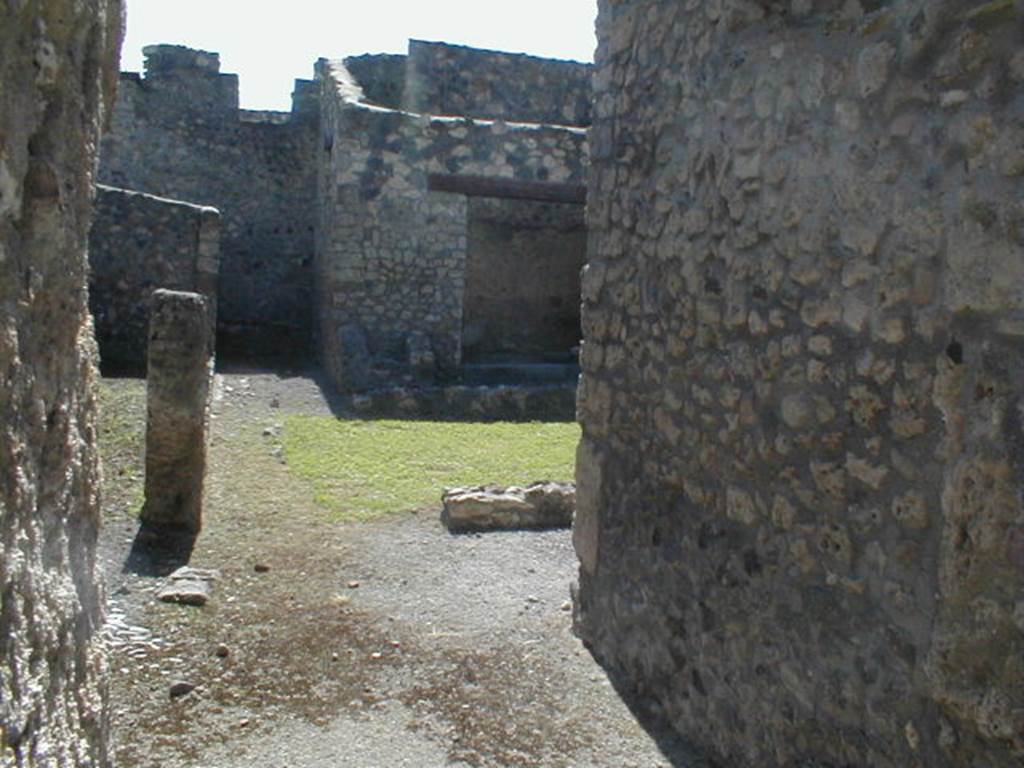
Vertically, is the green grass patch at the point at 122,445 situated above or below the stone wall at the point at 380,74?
below

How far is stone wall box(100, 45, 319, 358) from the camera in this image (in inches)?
656

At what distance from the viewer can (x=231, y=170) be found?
17219 millimetres

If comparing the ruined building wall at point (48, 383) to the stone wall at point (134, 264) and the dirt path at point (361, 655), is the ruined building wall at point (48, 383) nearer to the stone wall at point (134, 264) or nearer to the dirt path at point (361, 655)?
the dirt path at point (361, 655)

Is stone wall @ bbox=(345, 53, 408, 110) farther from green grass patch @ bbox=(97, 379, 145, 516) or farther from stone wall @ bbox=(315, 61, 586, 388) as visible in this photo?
green grass patch @ bbox=(97, 379, 145, 516)

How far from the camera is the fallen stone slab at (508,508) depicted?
6.71 meters

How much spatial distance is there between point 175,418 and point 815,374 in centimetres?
436

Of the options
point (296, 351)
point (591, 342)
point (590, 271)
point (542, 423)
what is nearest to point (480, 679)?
point (591, 342)

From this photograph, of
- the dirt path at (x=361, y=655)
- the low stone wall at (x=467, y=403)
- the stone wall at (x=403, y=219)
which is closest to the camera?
the dirt path at (x=361, y=655)

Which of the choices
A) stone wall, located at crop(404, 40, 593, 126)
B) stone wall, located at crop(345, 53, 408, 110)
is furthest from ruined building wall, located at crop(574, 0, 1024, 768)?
stone wall, located at crop(345, 53, 408, 110)

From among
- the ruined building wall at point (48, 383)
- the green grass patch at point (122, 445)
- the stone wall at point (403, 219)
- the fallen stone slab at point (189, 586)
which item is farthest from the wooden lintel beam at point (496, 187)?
the ruined building wall at point (48, 383)

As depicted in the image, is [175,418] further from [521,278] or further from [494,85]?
[521,278]

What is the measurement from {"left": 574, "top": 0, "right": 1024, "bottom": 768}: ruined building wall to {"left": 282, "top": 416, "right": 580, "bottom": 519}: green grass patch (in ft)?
10.9

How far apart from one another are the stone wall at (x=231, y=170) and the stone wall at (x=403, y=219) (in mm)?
4234

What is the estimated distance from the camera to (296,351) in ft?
52.5
